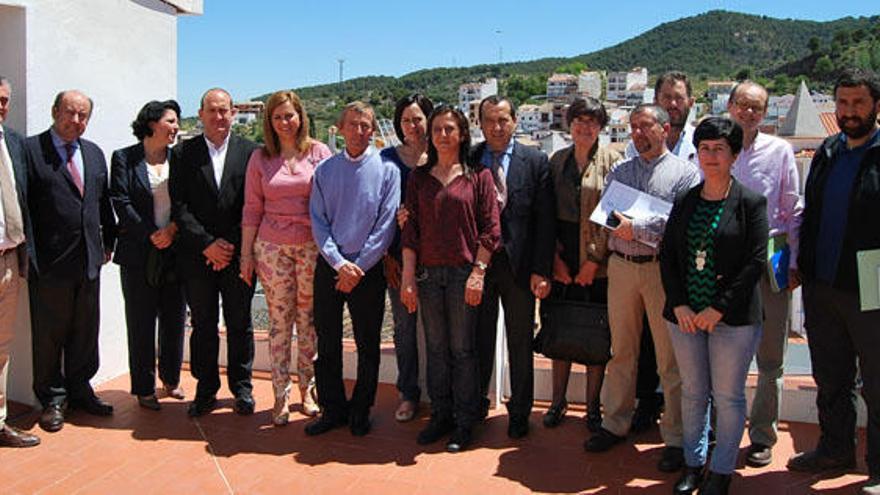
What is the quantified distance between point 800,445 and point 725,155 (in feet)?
5.62

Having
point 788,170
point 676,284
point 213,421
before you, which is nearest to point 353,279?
point 213,421

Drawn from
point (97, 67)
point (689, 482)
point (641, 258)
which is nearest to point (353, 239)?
point (641, 258)

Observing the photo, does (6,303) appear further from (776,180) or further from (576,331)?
(776,180)

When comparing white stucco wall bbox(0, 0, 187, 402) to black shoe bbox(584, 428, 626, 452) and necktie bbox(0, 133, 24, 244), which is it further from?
black shoe bbox(584, 428, 626, 452)

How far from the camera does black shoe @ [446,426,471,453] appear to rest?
12.2ft

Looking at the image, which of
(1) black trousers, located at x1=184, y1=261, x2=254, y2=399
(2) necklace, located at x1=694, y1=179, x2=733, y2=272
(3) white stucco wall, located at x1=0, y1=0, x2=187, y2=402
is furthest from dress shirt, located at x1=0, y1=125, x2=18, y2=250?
(2) necklace, located at x1=694, y1=179, x2=733, y2=272

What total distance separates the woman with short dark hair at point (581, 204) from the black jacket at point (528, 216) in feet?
0.25

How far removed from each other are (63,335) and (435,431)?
2.10 meters

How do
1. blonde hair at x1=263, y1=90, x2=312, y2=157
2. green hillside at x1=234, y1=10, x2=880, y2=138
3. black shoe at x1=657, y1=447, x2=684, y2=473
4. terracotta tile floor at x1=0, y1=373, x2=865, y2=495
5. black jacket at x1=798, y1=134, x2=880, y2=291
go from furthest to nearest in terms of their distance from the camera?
green hillside at x1=234, y1=10, x2=880, y2=138, blonde hair at x1=263, y1=90, x2=312, y2=157, black shoe at x1=657, y1=447, x2=684, y2=473, terracotta tile floor at x1=0, y1=373, x2=865, y2=495, black jacket at x1=798, y1=134, x2=880, y2=291

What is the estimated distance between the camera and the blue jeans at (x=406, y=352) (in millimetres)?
4238

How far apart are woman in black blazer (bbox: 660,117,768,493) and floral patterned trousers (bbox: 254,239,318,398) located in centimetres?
183

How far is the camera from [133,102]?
4781 millimetres

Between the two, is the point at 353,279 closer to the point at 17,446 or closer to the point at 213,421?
the point at 213,421

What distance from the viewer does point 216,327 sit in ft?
14.1
